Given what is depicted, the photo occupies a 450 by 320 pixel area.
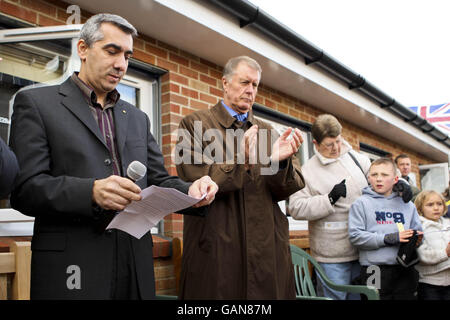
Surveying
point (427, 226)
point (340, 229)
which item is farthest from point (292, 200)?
point (427, 226)

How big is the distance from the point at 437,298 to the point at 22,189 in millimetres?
3285

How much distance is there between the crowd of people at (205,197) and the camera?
1.45 m

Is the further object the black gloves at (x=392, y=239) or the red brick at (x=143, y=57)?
the red brick at (x=143, y=57)

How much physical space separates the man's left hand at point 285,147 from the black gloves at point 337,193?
1.06 meters

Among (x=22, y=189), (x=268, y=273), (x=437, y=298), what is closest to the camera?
(x=22, y=189)

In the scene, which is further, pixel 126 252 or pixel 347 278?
pixel 347 278

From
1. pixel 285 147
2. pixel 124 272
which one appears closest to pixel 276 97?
pixel 285 147

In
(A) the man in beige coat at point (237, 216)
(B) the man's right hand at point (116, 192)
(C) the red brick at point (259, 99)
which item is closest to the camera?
(B) the man's right hand at point (116, 192)

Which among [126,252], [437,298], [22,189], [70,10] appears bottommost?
[437,298]

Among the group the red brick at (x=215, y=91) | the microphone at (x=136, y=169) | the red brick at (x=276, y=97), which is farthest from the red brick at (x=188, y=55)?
the microphone at (x=136, y=169)

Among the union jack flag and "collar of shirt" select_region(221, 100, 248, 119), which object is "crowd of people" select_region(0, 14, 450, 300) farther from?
the union jack flag

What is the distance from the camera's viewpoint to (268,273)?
212 cm
